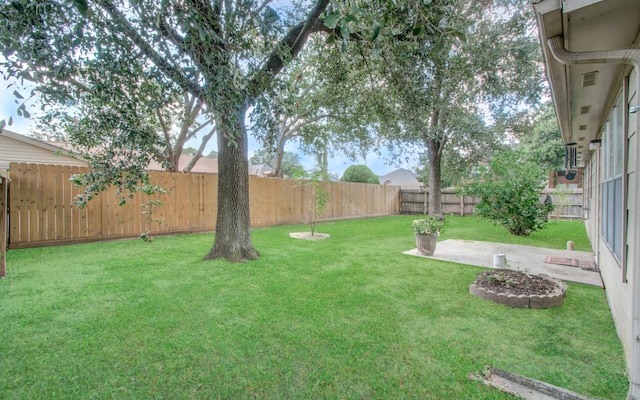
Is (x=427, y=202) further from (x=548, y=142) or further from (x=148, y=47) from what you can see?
(x=148, y=47)

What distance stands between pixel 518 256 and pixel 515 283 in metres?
2.55

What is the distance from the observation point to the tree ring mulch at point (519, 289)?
117 inches

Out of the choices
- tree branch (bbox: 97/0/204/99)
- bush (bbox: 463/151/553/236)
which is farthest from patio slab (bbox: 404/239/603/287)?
tree branch (bbox: 97/0/204/99)

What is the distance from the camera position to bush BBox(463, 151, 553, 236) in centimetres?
711

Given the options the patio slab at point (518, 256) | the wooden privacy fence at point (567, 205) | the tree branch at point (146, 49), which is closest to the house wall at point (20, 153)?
the tree branch at point (146, 49)

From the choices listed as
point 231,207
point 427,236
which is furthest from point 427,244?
point 231,207

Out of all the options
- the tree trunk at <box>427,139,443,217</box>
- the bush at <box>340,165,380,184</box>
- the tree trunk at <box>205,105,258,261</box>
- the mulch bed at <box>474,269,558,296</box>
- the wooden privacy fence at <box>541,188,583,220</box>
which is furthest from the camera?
the bush at <box>340,165,380,184</box>

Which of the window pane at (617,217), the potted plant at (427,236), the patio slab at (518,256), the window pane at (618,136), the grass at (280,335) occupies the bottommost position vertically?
the grass at (280,335)

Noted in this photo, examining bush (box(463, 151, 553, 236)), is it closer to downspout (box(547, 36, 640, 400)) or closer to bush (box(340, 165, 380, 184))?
downspout (box(547, 36, 640, 400))

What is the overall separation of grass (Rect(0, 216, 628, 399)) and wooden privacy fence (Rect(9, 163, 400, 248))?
1303 mm

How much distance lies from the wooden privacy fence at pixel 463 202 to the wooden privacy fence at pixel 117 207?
5.93 metres

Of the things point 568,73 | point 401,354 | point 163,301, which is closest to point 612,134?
point 568,73

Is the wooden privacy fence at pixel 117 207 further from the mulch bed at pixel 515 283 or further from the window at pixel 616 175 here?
the window at pixel 616 175

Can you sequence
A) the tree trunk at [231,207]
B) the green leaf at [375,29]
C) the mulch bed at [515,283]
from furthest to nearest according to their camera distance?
the tree trunk at [231,207], the mulch bed at [515,283], the green leaf at [375,29]
